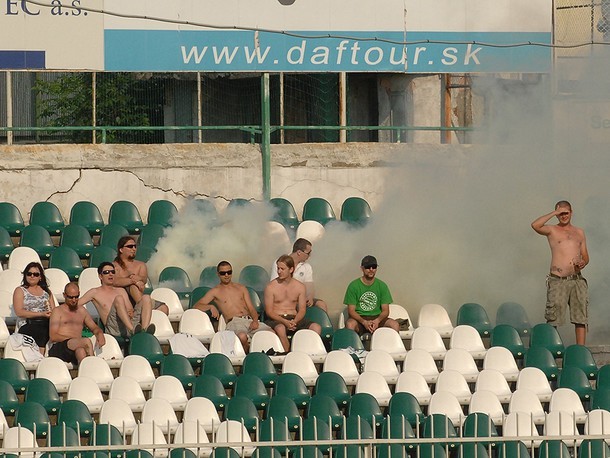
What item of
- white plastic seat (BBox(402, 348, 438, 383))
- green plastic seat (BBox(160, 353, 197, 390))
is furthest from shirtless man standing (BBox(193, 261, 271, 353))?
white plastic seat (BBox(402, 348, 438, 383))

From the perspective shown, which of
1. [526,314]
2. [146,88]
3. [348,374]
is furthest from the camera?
[146,88]

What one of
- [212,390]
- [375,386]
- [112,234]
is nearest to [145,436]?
[212,390]

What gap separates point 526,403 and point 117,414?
3.35 m

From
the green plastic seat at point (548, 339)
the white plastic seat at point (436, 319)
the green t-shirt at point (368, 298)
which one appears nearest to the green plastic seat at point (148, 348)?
the green t-shirt at point (368, 298)

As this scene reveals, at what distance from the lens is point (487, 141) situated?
60.7 feet

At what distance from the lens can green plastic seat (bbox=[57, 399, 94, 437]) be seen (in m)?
12.7

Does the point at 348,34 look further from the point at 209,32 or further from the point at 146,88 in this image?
the point at 146,88

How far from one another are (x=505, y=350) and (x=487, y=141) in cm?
450

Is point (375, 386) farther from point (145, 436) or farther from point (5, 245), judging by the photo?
point (5, 245)

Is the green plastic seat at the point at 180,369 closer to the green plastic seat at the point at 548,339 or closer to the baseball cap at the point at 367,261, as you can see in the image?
the baseball cap at the point at 367,261

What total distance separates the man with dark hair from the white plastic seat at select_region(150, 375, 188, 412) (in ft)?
7.68

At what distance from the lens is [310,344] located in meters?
14.4

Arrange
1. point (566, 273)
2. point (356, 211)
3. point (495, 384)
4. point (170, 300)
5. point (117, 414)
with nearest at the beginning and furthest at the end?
point (117, 414), point (495, 384), point (170, 300), point (566, 273), point (356, 211)

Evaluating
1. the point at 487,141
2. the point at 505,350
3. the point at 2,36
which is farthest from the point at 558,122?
the point at 2,36
